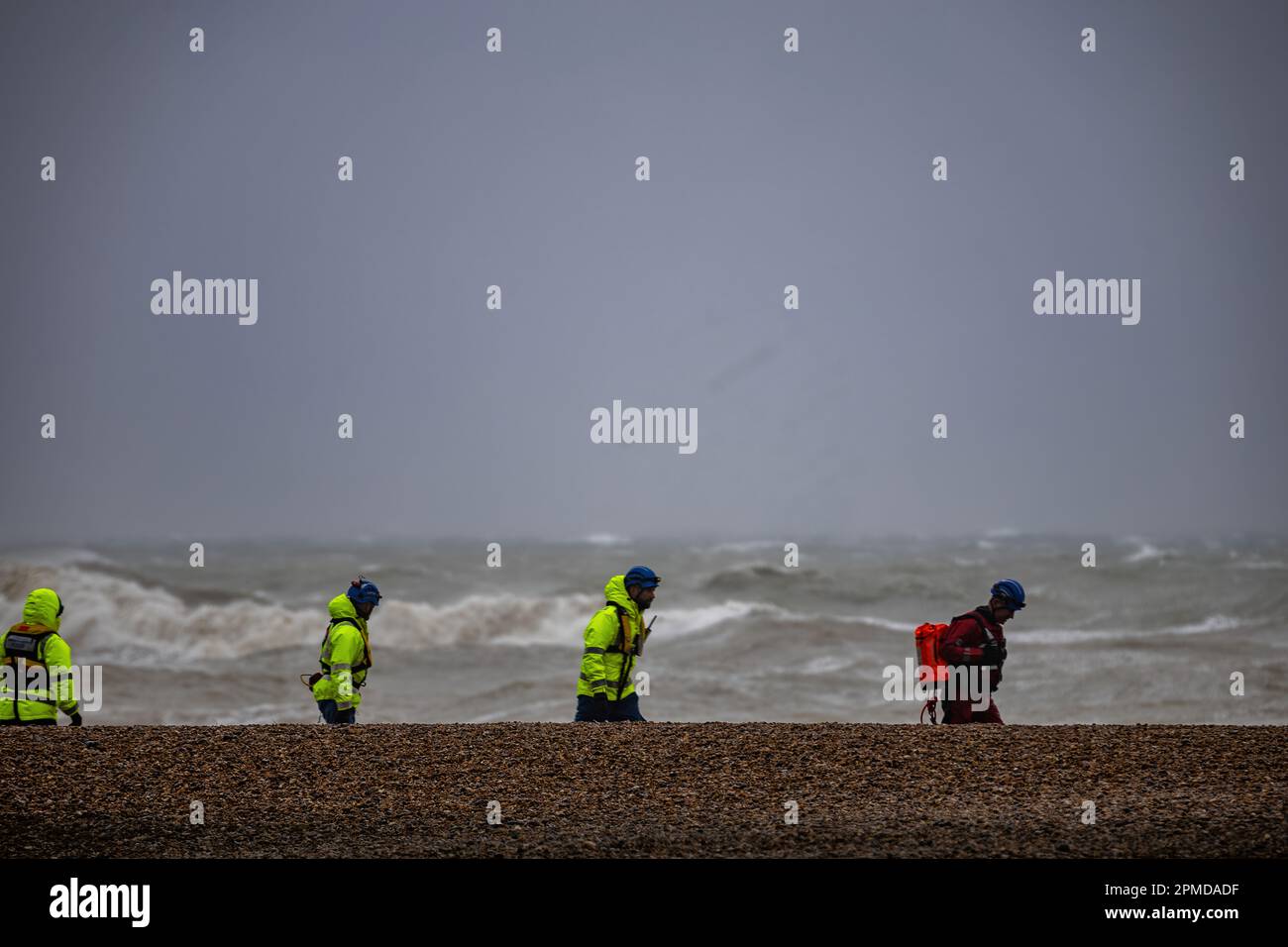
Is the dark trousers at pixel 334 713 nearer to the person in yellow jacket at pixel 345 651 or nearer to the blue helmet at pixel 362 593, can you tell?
the person in yellow jacket at pixel 345 651

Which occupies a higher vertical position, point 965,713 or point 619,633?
point 619,633

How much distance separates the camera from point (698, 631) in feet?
130

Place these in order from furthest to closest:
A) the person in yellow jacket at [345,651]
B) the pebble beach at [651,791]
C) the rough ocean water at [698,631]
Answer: the rough ocean water at [698,631]
the person in yellow jacket at [345,651]
the pebble beach at [651,791]

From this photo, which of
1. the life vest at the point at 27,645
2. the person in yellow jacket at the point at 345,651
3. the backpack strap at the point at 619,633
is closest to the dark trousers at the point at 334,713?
the person in yellow jacket at the point at 345,651

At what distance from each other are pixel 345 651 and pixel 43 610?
2403 millimetres

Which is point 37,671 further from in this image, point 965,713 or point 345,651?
point 965,713

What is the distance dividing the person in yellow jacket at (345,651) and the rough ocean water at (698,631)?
12.8 m

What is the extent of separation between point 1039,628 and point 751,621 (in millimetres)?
8561

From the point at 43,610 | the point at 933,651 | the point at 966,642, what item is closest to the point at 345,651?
the point at 43,610

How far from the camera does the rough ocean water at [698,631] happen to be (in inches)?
1059

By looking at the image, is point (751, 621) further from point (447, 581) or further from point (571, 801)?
point (571, 801)

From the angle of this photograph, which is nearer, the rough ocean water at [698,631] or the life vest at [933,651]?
the life vest at [933,651]
